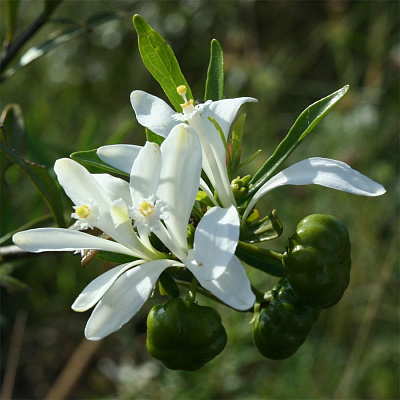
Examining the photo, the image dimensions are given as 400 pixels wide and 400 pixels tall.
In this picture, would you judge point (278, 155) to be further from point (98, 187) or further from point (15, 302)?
point (15, 302)

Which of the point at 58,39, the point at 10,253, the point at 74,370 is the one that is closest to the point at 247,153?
the point at 74,370

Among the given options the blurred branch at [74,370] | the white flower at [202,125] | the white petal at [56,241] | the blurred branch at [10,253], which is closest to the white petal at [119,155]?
the white flower at [202,125]

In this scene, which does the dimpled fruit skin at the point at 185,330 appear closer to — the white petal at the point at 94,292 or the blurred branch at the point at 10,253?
the white petal at the point at 94,292

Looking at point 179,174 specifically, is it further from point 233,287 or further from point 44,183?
point 44,183

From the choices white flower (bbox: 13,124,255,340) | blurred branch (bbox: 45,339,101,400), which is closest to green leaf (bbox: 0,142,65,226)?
white flower (bbox: 13,124,255,340)

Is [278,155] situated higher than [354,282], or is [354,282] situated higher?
[278,155]

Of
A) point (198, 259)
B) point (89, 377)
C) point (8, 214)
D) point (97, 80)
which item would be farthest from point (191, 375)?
point (97, 80)
